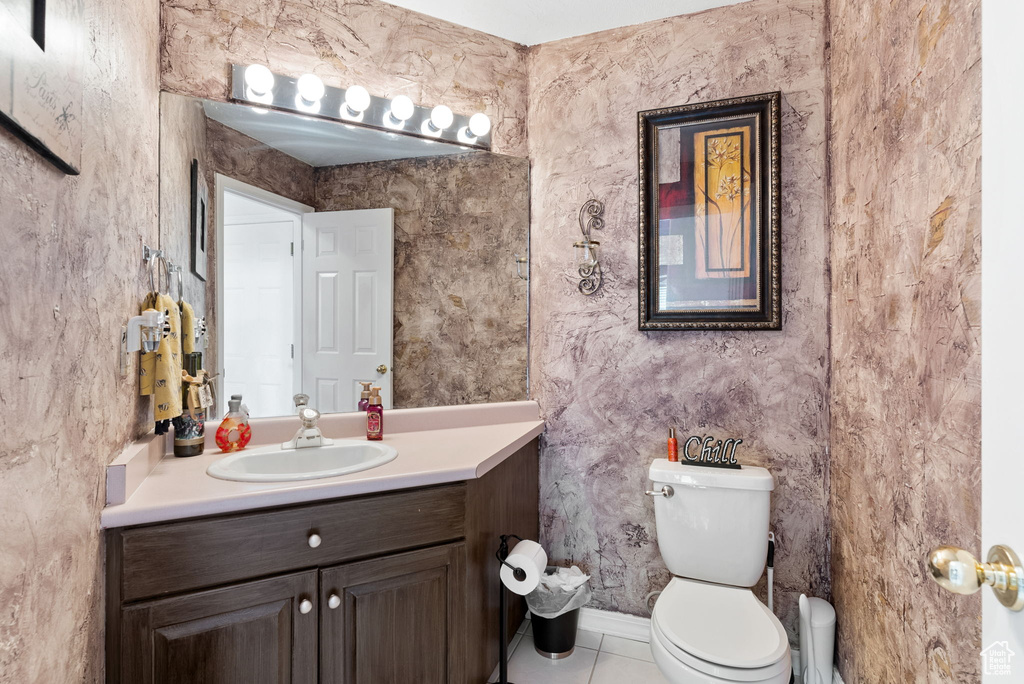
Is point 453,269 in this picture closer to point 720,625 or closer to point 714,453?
point 714,453

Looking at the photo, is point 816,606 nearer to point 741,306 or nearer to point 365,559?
point 741,306

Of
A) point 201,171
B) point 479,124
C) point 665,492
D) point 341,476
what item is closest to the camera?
point 341,476

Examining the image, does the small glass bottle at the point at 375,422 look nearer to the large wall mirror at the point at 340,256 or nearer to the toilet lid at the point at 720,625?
the large wall mirror at the point at 340,256

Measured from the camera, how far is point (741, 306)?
195cm

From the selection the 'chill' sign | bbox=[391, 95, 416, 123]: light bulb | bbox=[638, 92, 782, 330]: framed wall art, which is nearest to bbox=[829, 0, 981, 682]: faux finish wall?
bbox=[638, 92, 782, 330]: framed wall art

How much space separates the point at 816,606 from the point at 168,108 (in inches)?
107

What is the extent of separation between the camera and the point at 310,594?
51.9 inches

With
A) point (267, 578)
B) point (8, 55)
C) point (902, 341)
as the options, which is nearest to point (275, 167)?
point (8, 55)

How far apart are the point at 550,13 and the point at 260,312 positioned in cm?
159

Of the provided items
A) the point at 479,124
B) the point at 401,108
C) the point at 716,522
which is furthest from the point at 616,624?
the point at 401,108

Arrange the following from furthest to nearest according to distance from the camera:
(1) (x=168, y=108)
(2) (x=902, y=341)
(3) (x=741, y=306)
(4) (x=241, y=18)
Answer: (3) (x=741, y=306), (4) (x=241, y=18), (1) (x=168, y=108), (2) (x=902, y=341)

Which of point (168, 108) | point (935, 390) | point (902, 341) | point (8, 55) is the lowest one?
point (935, 390)
